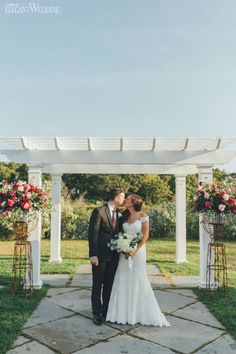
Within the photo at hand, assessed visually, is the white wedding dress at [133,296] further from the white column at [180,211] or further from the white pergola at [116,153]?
the white column at [180,211]

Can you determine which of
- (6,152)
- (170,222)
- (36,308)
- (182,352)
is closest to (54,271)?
(36,308)

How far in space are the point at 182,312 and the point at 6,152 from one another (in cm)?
390

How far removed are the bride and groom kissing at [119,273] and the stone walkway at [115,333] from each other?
138 millimetres

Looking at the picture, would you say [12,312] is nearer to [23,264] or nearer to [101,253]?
[23,264]

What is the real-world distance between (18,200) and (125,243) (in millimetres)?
2117

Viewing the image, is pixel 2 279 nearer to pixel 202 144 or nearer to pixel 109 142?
pixel 109 142

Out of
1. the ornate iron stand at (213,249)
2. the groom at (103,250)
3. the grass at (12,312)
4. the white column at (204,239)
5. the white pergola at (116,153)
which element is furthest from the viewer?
the white column at (204,239)

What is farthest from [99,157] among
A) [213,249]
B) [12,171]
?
[12,171]

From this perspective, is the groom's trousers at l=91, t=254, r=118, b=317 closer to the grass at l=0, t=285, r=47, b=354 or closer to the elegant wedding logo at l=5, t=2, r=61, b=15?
the grass at l=0, t=285, r=47, b=354

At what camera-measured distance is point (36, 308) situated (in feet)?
15.0

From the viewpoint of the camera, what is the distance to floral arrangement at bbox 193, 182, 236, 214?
204 inches

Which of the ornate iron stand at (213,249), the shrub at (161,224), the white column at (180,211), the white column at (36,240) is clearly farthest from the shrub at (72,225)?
the ornate iron stand at (213,249)

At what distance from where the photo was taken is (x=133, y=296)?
394 cm

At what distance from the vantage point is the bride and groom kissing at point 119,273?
392 cm
